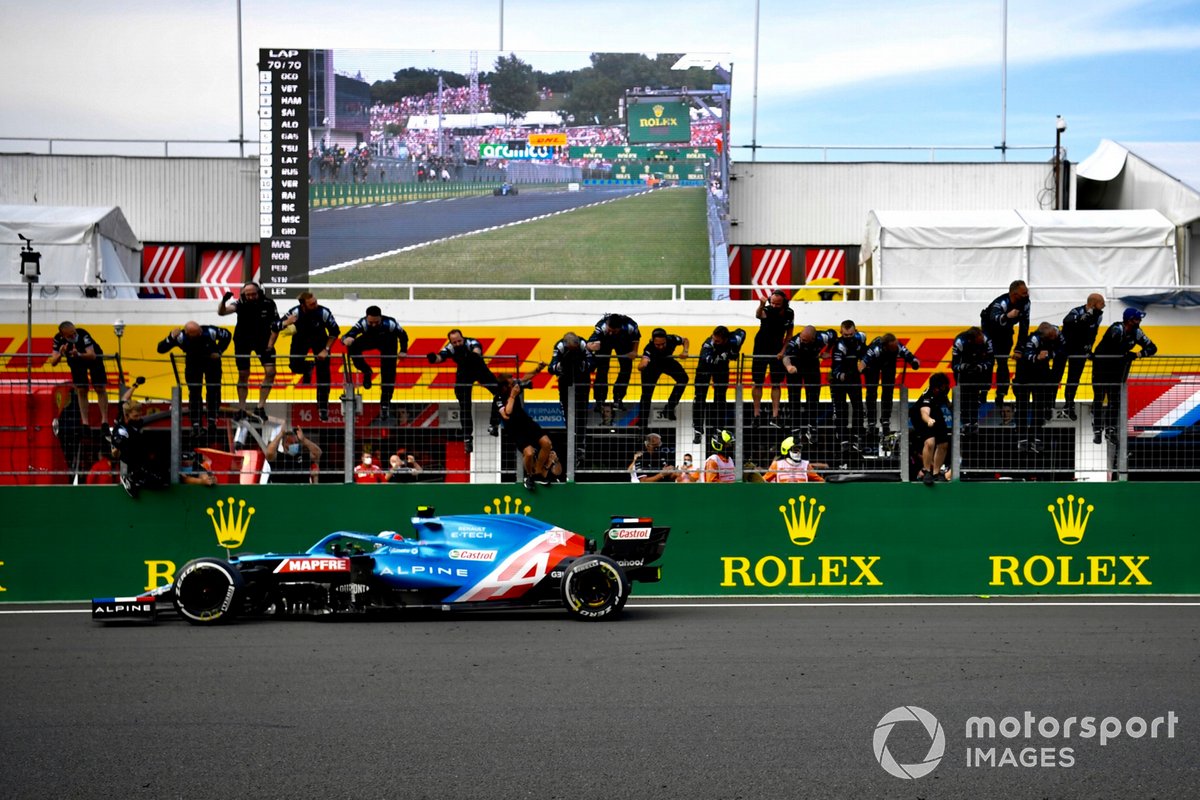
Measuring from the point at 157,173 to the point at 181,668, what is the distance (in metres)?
22.4

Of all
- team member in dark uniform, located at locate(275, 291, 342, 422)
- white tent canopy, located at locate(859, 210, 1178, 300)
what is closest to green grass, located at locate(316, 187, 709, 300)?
white tent canopy, located at locate(859, 210, 1178, 300)

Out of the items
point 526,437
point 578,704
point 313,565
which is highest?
point 526,437

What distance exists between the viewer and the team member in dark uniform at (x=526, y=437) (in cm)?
1306

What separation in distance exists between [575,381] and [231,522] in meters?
3.75

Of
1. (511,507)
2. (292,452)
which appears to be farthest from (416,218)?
(511,507)

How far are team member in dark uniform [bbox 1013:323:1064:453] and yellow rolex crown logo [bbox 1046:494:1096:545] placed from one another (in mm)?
677

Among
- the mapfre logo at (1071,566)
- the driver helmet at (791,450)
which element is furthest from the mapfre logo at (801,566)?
the mapfre logo at (1071,566)

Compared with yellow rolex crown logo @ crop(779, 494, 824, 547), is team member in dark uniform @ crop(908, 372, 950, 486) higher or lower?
higher

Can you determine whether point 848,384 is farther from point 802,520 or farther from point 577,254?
point 577,254

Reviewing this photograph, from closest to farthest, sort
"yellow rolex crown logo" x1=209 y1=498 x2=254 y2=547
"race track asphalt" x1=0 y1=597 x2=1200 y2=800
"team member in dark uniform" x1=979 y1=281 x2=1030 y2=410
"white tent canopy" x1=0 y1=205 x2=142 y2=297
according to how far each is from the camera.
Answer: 1. "race track asphalt" x1=0 y1=597 x2=1200 y2=800
2. "yellow rolex crown logo" x1=209 y1=498 x2=254 y2=547
3. "team member in dark uniform" x1=979 y1=281 x2=1030 y2=410
4. "white tent canopy" x1=0 y1=205 x2=142 y2=297

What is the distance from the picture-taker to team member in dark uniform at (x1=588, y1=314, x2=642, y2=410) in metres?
13.5

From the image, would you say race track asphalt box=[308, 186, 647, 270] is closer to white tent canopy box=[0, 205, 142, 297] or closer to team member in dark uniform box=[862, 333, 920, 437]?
white tent canopy box=[0, 205, 142, 297]

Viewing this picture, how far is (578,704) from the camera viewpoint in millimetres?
7297

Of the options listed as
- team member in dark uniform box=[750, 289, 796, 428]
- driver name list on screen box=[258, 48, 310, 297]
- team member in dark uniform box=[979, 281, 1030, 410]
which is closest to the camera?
team member in dark uniform box=[979, 281, 1030, 410]
